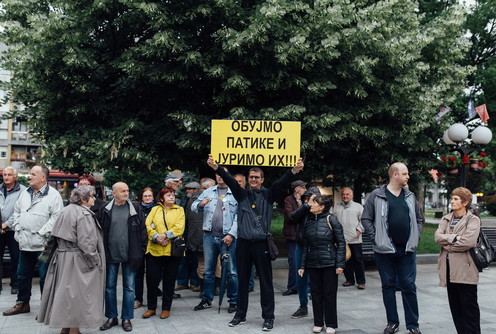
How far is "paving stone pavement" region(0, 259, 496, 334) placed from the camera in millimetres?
6219

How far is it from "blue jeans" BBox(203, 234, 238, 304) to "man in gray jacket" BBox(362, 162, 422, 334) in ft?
7.18

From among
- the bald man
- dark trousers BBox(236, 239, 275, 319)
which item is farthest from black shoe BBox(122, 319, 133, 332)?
the bald man

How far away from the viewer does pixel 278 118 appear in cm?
939

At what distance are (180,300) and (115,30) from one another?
5.88 m

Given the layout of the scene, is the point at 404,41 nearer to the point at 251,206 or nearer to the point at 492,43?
the point at 251,206

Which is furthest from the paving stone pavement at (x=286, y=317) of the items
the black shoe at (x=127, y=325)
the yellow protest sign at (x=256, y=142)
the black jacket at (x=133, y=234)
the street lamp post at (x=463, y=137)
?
the street lamp post at (x=463, y=137)

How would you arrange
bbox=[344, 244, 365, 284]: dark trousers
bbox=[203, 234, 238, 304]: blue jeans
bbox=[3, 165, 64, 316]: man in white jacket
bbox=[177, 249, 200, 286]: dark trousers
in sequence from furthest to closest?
bbox=[344, 244, 365, 284]: dark trousers
bbox=[177, 249, 200, 286]: dark trousers
bbox=[203, 234, 238, 304]: blue jeans
bbox=[3, 165, 64, 316]: man in white jacket

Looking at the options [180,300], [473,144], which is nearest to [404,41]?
[473,144]

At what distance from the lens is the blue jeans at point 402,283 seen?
607cm

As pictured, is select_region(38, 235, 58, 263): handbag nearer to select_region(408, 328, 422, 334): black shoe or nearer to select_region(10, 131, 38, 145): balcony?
select_region(408, 328, 422, 334): black shoe

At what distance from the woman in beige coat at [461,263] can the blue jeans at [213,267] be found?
119 inches

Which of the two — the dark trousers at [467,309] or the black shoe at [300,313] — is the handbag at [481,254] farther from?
the black shoe at [300,313]

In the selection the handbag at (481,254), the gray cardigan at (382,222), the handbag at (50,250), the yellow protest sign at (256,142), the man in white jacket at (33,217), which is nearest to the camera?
the handbag at (481,254)

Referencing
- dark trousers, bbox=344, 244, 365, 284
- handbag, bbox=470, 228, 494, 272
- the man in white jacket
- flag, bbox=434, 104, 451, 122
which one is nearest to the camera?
handbag, bbox=470, 228, 494, 272
